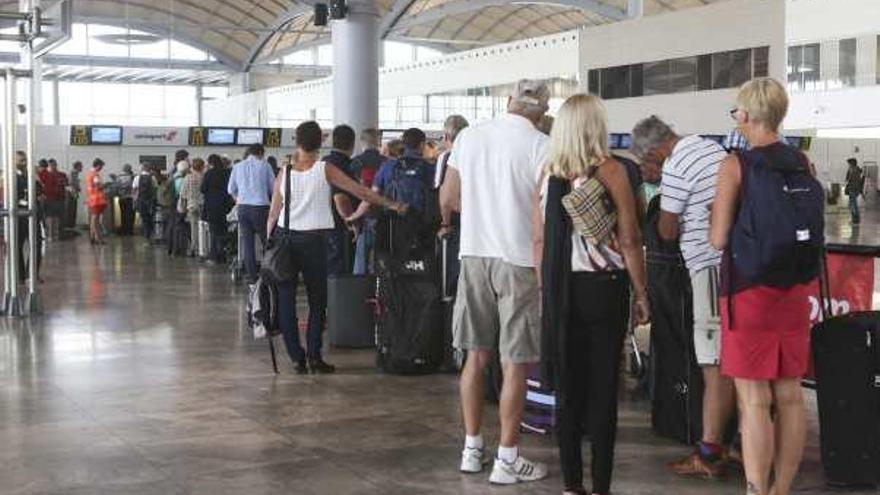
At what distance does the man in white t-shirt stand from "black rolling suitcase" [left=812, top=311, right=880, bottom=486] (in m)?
1.21

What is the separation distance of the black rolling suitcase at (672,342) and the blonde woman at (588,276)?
95 cm

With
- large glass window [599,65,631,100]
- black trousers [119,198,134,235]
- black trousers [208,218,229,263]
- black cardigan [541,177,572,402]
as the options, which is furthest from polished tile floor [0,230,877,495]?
large glass window [599,65,631,100]

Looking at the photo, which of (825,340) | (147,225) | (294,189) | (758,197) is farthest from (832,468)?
(147,225)

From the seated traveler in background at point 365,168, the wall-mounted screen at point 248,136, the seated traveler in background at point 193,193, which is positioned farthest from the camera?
the wall-mounted screen at point 248,136

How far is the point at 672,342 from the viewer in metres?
5.26

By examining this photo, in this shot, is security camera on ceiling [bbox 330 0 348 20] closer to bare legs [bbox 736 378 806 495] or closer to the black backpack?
the black backpack

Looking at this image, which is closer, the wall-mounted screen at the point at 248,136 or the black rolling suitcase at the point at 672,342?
the black rolling suitcase at the point at 672,342

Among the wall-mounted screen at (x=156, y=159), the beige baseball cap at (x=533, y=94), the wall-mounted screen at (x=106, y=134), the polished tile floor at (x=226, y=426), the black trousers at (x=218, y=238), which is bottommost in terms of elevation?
the polished tile floor at (x=226, y=426)

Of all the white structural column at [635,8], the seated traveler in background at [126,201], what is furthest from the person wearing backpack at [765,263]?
the white structural column at [635,8]

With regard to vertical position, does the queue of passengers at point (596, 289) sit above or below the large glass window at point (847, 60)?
below

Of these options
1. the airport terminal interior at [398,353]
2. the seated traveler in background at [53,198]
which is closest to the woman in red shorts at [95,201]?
the seated traveler in background at [53,198]

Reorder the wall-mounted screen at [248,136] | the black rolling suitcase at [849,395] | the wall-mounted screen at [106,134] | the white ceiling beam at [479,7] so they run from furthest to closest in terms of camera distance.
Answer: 1. the white ceiling beam at [479,7]
2. the wall-mounted screen at [248,136]
3. the wall-mounted screen at [106,134]
4. the black rolling suitcase at [849,395]

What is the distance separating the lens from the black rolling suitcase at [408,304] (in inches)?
279

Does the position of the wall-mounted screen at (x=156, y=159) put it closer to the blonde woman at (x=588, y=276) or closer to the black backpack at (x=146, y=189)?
the black backpack at (x=146, y=189)
